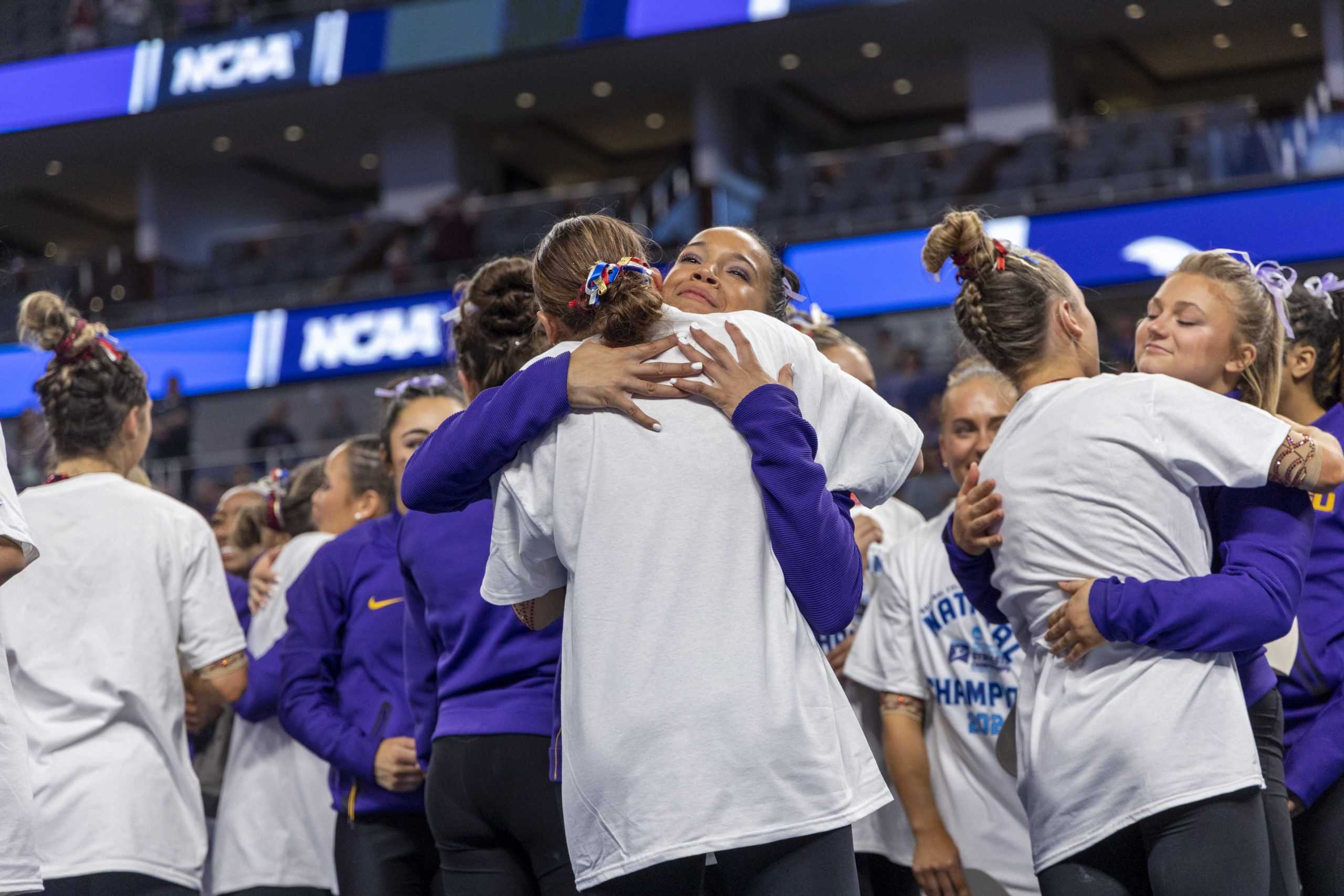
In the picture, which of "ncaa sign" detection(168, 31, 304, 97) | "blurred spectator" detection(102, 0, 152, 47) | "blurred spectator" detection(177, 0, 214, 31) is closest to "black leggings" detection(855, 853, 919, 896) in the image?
"ncaa sign" detection(168, 31, 304, 97)

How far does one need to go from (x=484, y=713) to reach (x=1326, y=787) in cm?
150

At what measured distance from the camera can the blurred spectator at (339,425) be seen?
13258mm

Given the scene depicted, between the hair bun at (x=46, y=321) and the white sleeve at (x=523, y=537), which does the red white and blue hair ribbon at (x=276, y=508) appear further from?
the white sleeve at (x=523, y=537)

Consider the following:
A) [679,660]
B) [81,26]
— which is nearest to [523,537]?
[679,660]

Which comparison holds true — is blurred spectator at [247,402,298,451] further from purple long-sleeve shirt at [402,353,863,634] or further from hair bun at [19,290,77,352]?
purple long-sleeve shirt at [402,353,863,634]

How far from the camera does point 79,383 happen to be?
2.98 m

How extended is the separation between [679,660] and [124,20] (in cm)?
1857

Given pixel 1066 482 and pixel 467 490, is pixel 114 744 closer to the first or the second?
pixel 467 490

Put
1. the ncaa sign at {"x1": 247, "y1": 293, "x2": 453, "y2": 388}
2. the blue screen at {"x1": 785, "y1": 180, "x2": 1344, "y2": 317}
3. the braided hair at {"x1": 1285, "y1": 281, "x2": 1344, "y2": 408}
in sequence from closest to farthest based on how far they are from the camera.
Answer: the braided hair at {"x1": 1285, "y1": 281, "x2": 1344, "y2": 408}
the blue screen at {"x1": 785, "y1": 180, "x2": 1344, "y2": 317}
the ncaa sign at {"x1": 247, "y1": 293, "x2": 453, "y2": 388}

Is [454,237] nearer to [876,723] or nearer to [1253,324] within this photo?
[876,723]

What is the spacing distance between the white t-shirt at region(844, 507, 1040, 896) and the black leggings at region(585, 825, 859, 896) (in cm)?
117

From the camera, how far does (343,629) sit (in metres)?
3.38

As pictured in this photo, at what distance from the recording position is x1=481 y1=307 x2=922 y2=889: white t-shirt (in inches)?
73.7

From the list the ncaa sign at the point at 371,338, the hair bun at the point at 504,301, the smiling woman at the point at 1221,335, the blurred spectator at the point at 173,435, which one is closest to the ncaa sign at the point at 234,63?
the ncaa sign at the point at 371,338
